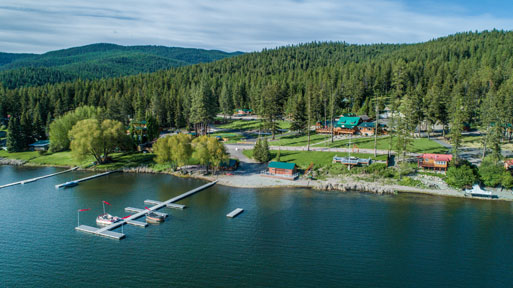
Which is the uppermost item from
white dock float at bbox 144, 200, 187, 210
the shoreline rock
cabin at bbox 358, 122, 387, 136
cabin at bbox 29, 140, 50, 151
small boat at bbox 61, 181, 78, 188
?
cabin at bbox 358, 122, 387, 136

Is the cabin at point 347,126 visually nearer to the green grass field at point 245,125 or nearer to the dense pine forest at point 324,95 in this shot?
the dense pine forest at point 324,95

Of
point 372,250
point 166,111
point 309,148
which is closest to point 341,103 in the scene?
point 309,148

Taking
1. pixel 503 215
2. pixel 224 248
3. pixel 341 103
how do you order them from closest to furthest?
pixel 224 248
pixel 503 215
pixel 341 103

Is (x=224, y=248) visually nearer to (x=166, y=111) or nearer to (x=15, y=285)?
(x=15, y=285)

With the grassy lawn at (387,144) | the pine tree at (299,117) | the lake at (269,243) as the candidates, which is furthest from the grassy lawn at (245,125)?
the lake at (269,243)

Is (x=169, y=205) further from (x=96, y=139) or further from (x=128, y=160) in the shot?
(x=128, y=160)

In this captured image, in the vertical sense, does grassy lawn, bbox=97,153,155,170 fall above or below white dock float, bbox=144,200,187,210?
above

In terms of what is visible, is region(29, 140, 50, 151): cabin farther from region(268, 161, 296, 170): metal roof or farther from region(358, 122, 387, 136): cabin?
region(358, 122, 387, 136): cabin

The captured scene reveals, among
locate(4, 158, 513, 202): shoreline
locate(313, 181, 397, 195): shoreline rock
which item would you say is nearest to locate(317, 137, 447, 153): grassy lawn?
locate(4, 158, 513, 202): shoreline
